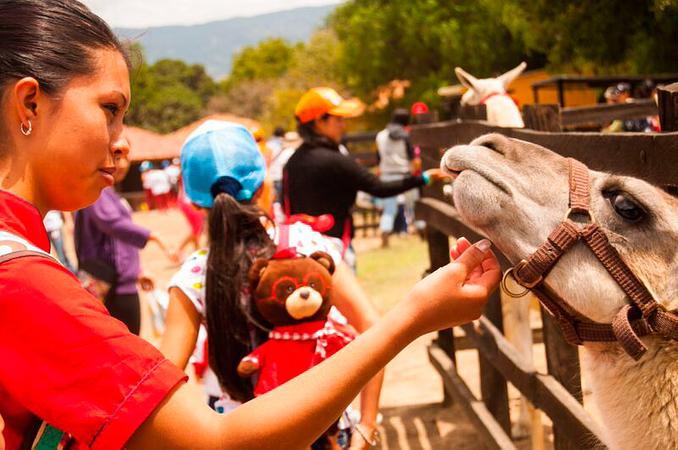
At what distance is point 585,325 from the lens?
1.83 metres

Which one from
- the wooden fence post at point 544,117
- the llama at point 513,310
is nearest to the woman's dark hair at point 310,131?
the llama at point 513,310

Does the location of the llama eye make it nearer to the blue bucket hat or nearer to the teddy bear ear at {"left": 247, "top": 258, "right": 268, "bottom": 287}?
the teddy bear ear at {"left": 247, "top": 258, "right": 268, "bottom": 287}

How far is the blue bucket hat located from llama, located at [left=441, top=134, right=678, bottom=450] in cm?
83

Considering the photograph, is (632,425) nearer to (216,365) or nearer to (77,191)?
(216,365)

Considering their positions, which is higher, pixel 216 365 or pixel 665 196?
pixel 665 196

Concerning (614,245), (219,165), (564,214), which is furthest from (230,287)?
(614,245)

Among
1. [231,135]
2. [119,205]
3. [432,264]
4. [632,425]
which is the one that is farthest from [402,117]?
[632,425]

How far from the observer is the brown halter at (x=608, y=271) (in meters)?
1.70

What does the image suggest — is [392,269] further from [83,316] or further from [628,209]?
[83,316]

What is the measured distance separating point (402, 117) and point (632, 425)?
10.3 metres

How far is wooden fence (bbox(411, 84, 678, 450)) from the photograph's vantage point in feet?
6.23

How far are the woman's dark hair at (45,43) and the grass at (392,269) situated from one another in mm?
6937

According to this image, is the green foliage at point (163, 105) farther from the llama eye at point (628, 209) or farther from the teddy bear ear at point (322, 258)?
the llama eye at point (628, 209)

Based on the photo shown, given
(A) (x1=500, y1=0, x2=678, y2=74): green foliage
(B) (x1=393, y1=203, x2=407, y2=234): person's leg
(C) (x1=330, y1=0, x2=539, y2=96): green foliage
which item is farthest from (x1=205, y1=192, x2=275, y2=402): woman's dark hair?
(C) (x1=330, y1=0, x2=539, y2=96): green foliage
